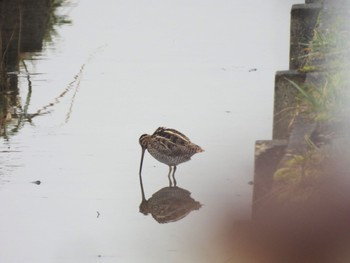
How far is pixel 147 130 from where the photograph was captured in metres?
11.7

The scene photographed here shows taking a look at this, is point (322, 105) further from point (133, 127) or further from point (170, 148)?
point (133, 127)

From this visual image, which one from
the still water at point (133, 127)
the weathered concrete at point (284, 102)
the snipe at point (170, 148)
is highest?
the weathered concrete at point (284, 102)

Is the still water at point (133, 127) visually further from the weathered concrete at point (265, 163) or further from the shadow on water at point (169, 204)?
the weathered concrete at point (265, 163)

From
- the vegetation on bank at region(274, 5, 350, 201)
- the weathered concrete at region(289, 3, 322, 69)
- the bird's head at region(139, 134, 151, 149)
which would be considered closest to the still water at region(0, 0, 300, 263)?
the bird's head at region(139, 134, 151, 149)

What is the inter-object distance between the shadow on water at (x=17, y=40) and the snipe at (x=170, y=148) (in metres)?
1.67

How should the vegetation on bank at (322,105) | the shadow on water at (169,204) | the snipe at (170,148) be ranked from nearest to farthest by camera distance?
the vegetation on bank at (322,105) → the shadow on water at (169,204) → the snipe at (170,148)

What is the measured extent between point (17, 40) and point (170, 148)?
6.19 m

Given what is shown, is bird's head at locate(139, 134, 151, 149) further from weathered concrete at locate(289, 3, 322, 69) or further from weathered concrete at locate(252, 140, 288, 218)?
weathered concrete at locate(289, 3, 322, 69)

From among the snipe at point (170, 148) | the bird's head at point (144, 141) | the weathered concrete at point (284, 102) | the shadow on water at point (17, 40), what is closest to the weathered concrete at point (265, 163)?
the weathered concrete at point (284, 102)

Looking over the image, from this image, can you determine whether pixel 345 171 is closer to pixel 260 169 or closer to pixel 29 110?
pixel 260 169

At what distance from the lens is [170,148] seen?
10.2 meters

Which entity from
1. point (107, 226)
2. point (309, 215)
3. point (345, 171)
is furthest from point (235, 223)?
point (107, 226)

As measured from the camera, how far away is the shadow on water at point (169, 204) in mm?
9050

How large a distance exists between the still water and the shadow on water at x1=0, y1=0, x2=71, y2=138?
13 cm
